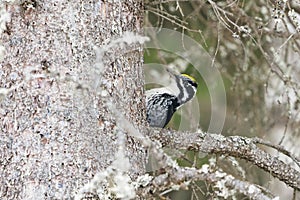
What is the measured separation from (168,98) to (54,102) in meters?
0.87

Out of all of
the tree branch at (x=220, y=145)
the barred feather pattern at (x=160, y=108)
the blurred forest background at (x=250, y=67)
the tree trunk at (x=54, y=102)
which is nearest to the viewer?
the tree trunk at (x=54, y=102)

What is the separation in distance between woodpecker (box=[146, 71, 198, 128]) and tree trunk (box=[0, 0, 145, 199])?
A: 1.91 ft

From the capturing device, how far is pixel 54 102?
87.0 inches

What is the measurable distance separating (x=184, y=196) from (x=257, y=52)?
0.97 meters

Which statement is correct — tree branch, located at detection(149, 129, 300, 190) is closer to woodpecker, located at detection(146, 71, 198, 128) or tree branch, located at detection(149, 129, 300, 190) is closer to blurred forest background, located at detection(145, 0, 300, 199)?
woodpecker, located at detection(146, 71, 198, 128)

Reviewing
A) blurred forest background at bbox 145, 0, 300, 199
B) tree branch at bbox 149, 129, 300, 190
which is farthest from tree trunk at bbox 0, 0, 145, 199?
blurred forest background at bbox 145, 0, 300, 199

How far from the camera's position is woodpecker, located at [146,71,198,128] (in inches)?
115

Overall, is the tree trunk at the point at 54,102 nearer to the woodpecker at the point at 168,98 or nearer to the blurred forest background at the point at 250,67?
the woodpecker at the point at 168,98

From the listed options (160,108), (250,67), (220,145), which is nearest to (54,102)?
(220,145)

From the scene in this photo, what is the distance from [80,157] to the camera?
7.23 ft

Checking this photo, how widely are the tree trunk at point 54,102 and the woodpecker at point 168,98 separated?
583mm

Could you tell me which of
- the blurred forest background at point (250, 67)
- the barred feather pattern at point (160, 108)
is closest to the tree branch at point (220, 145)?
the barred feather pattern at point (160, 108)

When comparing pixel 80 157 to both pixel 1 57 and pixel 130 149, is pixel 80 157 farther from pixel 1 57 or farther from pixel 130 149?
pixel 1 57

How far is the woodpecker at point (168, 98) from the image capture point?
292 cm
